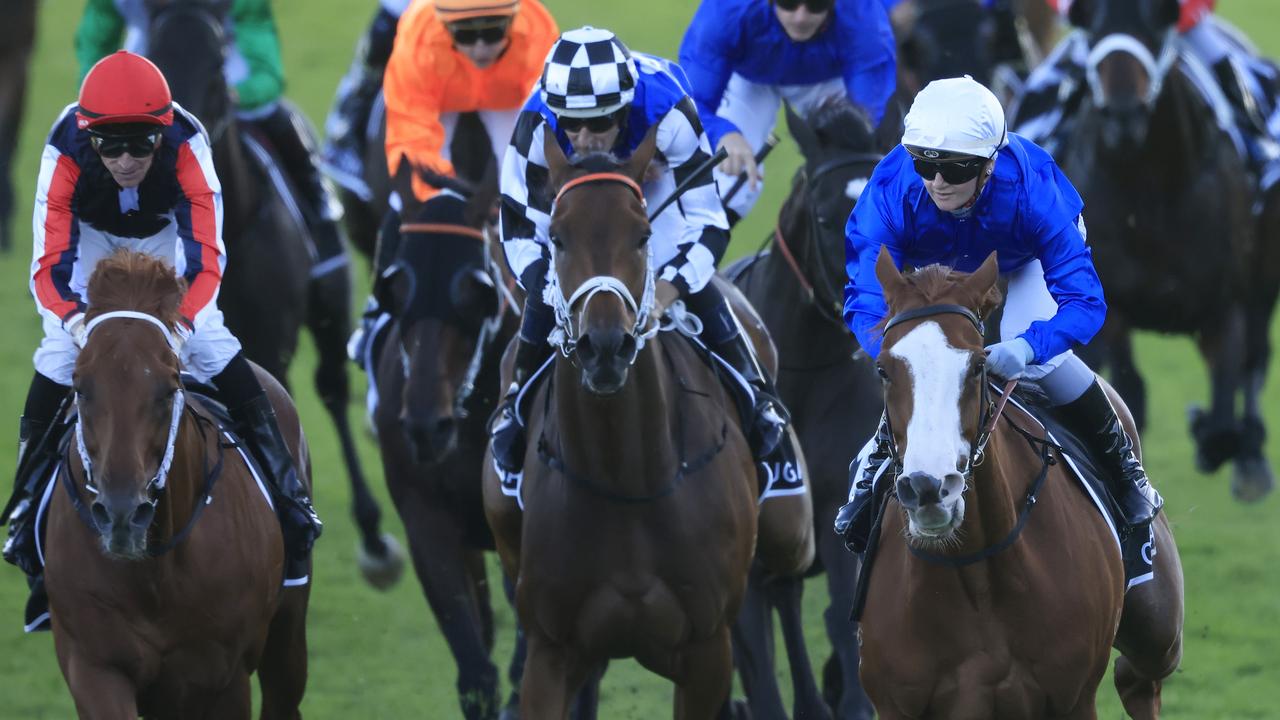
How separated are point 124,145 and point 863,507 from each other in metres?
2.27

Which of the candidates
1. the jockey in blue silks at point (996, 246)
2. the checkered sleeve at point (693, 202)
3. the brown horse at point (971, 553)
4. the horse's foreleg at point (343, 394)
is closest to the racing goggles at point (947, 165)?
the jockey in blue silks at point (996, 246)

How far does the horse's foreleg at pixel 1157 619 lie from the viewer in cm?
604

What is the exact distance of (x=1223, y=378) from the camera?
32.9 feet

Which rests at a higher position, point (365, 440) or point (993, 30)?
point (993, 30)

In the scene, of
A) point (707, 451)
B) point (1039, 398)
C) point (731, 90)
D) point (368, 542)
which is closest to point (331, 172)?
point (368, 542)

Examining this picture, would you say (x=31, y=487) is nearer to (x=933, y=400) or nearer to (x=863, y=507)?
(x=863, y=507)

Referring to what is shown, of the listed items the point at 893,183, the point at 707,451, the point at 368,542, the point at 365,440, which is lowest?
the point at 365,440

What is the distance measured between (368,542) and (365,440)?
138 inches

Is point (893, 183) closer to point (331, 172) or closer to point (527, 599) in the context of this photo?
point (527, 599)

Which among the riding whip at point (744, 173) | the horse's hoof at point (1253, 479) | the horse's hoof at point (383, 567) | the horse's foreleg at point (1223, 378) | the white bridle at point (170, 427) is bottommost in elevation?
the horse's hoof at point (1253, 479)

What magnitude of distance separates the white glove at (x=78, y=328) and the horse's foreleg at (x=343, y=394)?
428 centimetres

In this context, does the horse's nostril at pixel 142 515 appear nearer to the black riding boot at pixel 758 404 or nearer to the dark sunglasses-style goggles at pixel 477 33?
the black riding boot at pixel 758 404

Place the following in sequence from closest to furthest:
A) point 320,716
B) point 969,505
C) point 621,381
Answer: point 969,505, point 621,381, point 320,716

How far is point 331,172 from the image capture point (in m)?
11.6
